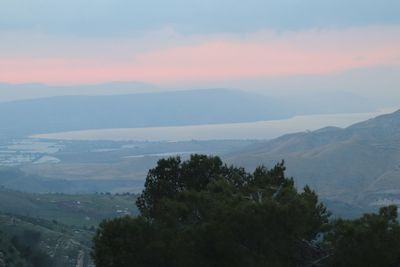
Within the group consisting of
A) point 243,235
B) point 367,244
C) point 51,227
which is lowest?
point 51,227

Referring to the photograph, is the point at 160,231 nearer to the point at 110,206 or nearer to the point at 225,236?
the point at 225,236

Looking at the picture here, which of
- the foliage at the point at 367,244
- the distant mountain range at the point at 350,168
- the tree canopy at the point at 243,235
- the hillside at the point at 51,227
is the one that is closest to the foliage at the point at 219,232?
the tree canopy at the point at 243,235

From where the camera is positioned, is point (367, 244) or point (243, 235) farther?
point (243, 235)

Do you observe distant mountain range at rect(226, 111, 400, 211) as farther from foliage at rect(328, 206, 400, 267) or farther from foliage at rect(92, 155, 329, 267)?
foliage at rect(328, 206, 400, 267)

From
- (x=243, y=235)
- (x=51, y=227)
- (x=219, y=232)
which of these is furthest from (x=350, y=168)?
(x=219, y=232)

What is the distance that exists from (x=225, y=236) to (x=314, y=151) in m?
171

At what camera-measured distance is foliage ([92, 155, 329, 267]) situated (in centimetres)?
1883

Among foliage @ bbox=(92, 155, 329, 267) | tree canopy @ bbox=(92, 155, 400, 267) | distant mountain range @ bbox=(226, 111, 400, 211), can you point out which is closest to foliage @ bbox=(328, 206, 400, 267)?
tree canopy @ bbox=(92, 155, 400, 267)

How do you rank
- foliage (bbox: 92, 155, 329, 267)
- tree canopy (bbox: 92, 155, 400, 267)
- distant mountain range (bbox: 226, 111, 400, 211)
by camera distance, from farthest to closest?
distant mountain range (bbox: 226, 111, 400, 211) < foliage (bbox: 92, 155, 329, 267) < tree canopy (bbox: 92, 155, 400, 267)

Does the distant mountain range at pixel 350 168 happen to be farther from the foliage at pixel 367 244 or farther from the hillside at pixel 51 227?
the foliage at pixel 367 244

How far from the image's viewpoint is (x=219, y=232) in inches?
738

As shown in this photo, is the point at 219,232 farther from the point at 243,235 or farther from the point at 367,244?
the point at 367,244

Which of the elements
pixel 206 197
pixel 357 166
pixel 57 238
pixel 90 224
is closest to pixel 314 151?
pixel 357 166

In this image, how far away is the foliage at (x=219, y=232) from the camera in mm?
18828
